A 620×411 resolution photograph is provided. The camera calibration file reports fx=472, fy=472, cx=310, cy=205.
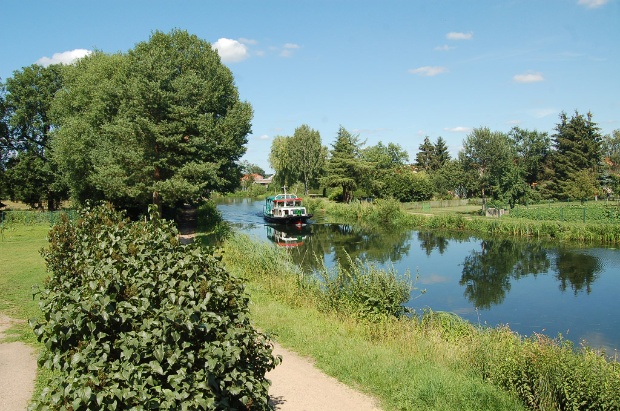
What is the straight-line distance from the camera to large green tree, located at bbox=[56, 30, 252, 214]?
2336cm

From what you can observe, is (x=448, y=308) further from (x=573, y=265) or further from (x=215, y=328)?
(x=215, y=328)

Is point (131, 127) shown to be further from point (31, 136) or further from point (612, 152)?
point (612, 152)

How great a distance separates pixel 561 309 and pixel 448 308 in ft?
13.0

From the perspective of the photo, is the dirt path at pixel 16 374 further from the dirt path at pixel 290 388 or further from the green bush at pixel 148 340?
the green bush at pixel 148 340

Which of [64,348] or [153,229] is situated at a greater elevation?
[153,229]

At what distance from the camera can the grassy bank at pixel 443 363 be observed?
6637mm

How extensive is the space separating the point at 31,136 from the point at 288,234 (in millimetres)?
28737

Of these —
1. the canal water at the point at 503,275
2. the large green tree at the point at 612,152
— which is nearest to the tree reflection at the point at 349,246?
the canal water at the point at 503,275

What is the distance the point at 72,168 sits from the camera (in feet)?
104

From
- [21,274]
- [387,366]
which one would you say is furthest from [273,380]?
[21,274]

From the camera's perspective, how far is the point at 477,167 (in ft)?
161

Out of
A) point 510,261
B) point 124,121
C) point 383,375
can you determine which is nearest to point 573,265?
point 510,261

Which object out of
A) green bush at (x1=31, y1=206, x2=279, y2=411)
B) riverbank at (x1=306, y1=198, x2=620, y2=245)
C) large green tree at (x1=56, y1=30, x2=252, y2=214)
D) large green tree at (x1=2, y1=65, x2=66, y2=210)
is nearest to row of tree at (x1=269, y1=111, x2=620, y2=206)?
riverbank at (x1=306, y1=198, x2=620, y2=245)

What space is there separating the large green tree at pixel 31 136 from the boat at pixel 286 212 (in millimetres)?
19263
